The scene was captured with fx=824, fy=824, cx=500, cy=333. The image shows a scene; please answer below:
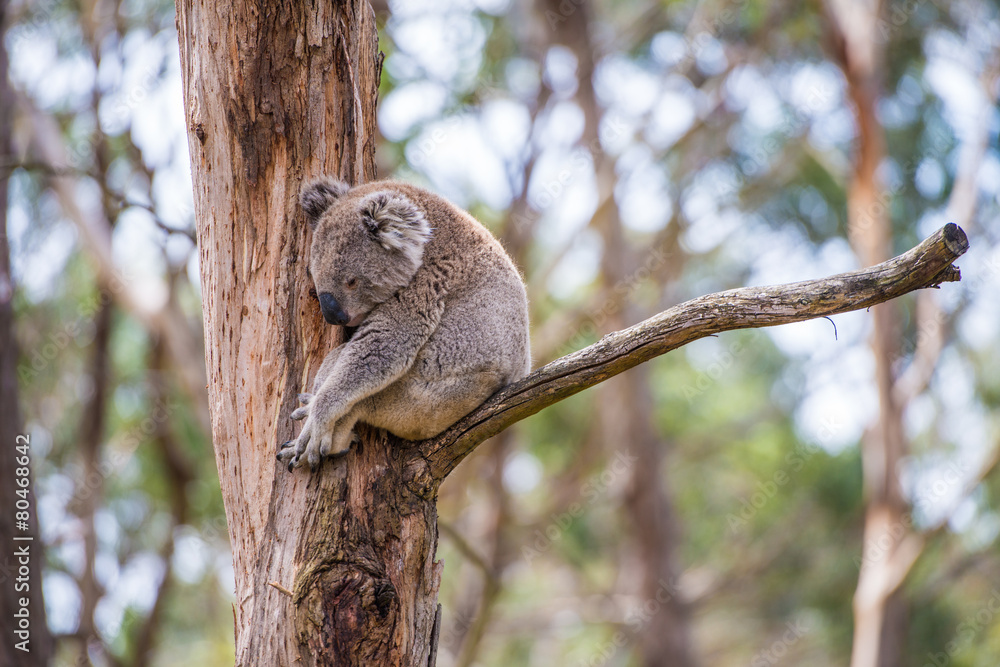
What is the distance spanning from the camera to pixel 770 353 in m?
13.5

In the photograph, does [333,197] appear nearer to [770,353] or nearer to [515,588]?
[770,353]

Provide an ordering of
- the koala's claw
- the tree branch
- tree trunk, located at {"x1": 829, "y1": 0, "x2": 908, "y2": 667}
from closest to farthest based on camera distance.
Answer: the tree branch
the koala's claw
tree trunk, located at {"x1": 829, "y1": 0, "x2": 908, "y2": 667}

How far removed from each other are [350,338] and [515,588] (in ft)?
43.1

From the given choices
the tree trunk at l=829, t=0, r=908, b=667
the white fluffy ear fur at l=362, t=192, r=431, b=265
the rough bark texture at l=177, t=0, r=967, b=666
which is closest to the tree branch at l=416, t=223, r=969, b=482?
the rough bark texture at l=177, t=0, r=967, b=666

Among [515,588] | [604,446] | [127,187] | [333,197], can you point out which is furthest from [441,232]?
[515,588]

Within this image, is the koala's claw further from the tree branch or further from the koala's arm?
the tree branch

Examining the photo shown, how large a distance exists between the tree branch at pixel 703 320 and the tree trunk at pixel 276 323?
269 mm

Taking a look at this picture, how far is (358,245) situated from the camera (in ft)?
9.70

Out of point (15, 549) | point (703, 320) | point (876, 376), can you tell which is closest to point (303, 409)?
point (703, 320)

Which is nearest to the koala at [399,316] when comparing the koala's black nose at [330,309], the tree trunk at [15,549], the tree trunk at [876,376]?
the koala's black nose at [330,309]

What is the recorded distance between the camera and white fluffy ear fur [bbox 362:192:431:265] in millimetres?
2945

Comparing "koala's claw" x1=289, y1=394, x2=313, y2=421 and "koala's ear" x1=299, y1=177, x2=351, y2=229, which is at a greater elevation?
"koala's ear" x1=299, y1=177, x2=351, y2=229

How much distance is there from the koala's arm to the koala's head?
67 mm

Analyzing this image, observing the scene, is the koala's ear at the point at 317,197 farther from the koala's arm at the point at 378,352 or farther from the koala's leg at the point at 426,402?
the koala's leg at the point at 426,402
